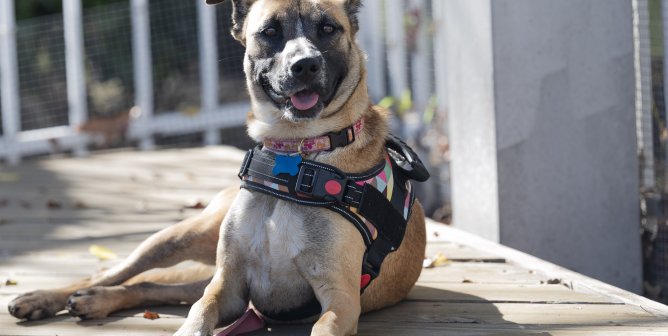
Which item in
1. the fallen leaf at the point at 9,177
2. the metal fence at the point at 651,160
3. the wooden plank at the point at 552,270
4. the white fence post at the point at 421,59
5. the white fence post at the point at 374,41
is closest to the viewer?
the wooden plank at the point at 552,270

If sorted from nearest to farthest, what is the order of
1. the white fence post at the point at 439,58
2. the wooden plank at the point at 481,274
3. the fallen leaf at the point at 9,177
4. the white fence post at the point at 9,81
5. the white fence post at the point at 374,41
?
the wooden plank at the point at 481,274 < the white fence post at the point at 439,58 < the fallen leaf at the point at 9,177 < the white fence post at the point at 374,41 < the white fence post at the point at 9,81

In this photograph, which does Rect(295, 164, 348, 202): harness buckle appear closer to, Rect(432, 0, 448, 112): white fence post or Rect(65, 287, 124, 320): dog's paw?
Rect(65, 287, 124, 320): dog's paw

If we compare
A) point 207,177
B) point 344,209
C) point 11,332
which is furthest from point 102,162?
point 344,209

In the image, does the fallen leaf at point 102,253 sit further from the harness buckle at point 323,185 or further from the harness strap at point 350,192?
the harness buckle at point 323,185

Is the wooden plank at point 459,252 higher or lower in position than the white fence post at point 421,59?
lower

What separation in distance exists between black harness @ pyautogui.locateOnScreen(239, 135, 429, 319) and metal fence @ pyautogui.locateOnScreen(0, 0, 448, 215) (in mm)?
5129

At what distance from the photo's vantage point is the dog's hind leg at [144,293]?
3.54 m

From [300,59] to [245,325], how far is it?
923mm

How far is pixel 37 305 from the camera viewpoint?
359 centimetres

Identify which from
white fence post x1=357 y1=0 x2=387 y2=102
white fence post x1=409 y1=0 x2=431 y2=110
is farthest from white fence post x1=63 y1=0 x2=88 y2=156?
white fence post x1=409 y1=0 x2=431 y2=110

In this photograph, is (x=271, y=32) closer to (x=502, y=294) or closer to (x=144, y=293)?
(x=144, y=293)

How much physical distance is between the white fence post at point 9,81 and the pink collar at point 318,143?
635 centimetres

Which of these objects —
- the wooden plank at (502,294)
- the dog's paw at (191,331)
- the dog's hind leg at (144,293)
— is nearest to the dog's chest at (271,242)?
the dog's paw at (191,331)

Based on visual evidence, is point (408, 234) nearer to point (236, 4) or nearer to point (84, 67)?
point (236, 4)
